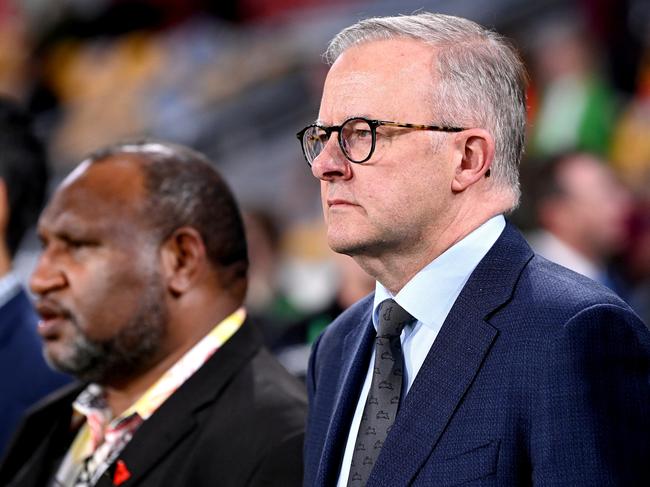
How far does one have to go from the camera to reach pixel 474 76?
1883 mm

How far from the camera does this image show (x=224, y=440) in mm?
2346

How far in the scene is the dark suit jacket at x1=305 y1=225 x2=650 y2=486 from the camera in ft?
5.34

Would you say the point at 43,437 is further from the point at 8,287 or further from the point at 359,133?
the point at 359,133

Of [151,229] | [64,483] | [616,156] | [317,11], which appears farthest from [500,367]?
[317,11]

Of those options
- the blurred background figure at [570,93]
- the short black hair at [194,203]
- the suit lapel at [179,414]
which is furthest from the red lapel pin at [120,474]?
the blurred background figure at [570,93]

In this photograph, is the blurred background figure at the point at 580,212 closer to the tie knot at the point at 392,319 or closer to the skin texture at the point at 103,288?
the skin texture at the point at 103,288

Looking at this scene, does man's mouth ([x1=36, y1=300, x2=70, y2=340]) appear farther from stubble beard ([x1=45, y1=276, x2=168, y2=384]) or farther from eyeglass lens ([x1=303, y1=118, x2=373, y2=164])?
eyeglass lens ([x1=303, y1=118, x2=373, y2=164])

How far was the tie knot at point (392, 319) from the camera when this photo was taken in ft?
6.42

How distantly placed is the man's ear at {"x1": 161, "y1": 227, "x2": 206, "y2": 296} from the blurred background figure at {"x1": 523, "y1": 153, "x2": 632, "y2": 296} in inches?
90.1

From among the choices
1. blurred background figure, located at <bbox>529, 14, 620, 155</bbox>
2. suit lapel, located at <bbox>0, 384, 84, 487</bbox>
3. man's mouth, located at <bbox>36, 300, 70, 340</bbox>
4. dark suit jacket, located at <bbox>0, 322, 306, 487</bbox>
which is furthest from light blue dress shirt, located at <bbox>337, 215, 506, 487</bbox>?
blurred background figure, located at <bbox>529, 14, 620, 155</bbox>

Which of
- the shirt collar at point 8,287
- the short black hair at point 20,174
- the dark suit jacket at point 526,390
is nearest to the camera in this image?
the dark suit jacket at point 526,390

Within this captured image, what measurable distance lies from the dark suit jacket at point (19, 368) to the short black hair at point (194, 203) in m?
0.66

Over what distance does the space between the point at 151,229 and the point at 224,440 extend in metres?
0.54

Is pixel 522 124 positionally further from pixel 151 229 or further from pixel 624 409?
pixel 151 229
